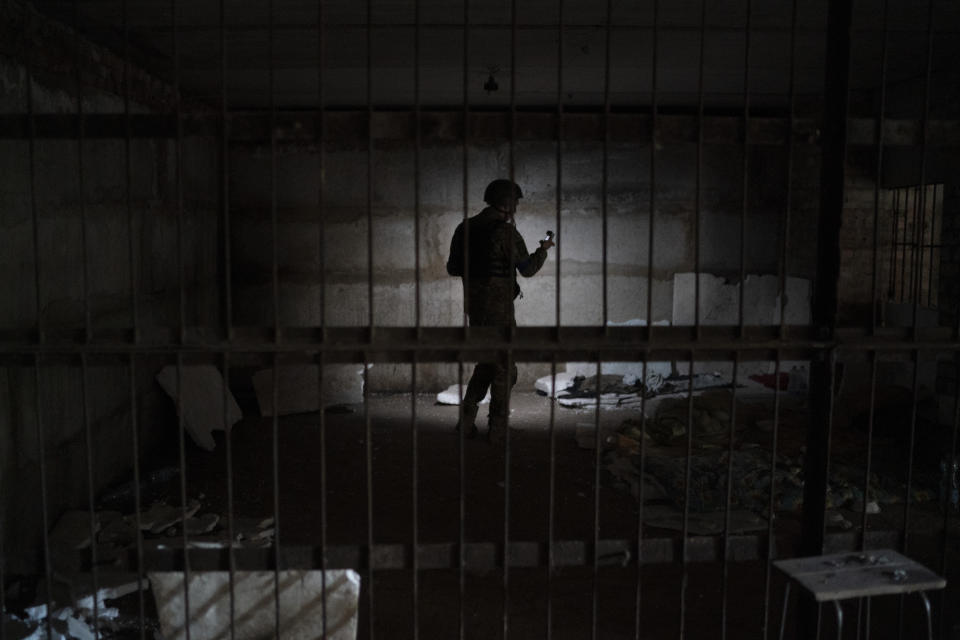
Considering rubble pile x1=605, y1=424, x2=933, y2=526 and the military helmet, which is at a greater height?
the military helmet

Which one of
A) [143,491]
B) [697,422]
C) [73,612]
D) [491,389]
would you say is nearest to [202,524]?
[143,491]

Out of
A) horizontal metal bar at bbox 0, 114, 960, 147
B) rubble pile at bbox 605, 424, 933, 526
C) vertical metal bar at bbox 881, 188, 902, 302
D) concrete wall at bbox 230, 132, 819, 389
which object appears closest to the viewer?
horizontal metal bar at bbox 0, 114, 960, 147

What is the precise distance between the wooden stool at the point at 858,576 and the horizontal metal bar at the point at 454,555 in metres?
0.23

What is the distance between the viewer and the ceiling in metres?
4.95

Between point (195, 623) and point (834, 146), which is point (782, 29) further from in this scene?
point (195, 623)

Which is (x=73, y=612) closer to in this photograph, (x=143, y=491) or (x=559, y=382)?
(x=143, y=491)

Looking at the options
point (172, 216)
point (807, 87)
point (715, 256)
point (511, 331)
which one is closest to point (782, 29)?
point (807, 87)

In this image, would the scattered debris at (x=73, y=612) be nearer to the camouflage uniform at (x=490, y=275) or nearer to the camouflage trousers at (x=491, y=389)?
the camouflage uniform at (x=490, y=275)

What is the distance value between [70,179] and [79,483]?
190 cm

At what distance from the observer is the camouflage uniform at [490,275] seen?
6246 millimetres

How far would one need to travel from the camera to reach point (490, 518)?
5211 mm

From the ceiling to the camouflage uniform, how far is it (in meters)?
1.07

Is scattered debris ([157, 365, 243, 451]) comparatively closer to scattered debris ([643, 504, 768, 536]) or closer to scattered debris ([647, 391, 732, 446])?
scattered debris ([643, 504, 768, 536])

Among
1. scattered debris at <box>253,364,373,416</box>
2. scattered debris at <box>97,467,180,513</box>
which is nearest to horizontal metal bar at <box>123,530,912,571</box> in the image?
scattered debris at <box>97,467,180,513</box>
